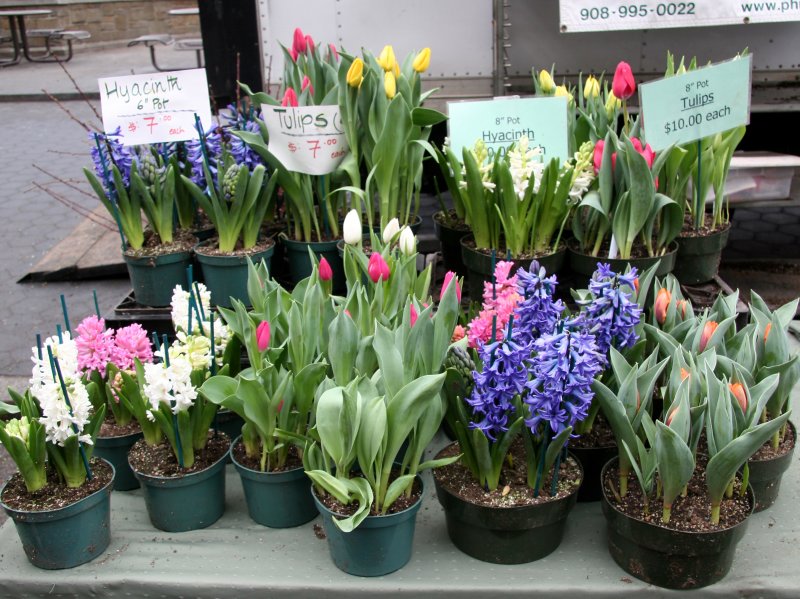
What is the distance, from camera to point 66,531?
175 centimetres

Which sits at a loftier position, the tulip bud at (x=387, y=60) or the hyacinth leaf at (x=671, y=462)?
the tulip bud at (x=387, y=60)

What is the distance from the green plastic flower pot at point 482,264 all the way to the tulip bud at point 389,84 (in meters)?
0.47

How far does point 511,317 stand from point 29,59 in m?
13.0

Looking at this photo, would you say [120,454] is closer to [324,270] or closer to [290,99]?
[324,270]

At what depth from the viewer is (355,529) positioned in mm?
1675

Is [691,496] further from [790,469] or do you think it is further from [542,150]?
[542,150]

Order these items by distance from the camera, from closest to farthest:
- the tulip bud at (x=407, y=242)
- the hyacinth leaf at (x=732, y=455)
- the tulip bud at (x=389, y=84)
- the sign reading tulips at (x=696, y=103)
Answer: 1. the hyacinth leaf at (x=732, y=455)
2. the tulip bud at (x=407, y=242)
3. the sign reading tulips at (x=696, y=103)
4. the tulip bud at (x=389, y=84)

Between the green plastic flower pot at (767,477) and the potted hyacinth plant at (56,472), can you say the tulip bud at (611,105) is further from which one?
the potted hyacinth plant at (56,472)

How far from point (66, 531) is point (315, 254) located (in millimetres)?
1109

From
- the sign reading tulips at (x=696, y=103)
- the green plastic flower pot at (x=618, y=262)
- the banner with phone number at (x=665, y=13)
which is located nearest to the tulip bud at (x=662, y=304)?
the green plastic flower pot at (x=618, y=262)

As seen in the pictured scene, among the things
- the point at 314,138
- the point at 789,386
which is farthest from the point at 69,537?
the point at 789,386

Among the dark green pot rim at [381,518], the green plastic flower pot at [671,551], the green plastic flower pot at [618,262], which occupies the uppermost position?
the green plastic flower pot at [618,262]

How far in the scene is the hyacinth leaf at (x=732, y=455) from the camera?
1.55 metres

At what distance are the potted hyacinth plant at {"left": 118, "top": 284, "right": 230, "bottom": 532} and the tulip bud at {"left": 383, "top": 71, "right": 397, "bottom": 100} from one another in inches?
32.6
